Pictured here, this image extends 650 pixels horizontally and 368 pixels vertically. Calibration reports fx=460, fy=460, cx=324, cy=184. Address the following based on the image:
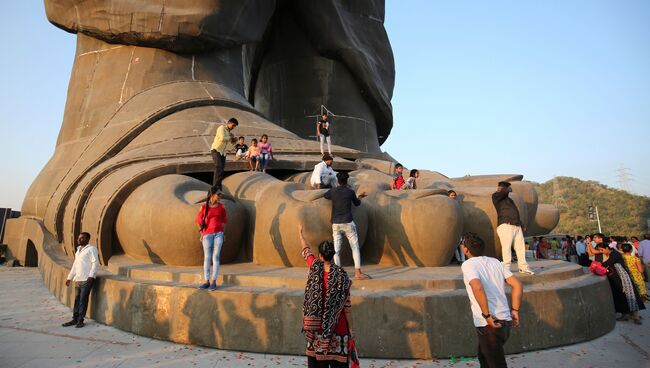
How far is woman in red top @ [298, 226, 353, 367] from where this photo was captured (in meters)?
2.75

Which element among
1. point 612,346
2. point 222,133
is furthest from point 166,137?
point 612,346

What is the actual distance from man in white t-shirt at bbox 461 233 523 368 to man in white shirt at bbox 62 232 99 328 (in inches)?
170

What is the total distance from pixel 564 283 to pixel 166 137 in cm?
688

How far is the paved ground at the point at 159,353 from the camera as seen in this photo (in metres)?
3.85

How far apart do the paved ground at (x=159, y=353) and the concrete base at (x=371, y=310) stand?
0.11 meters

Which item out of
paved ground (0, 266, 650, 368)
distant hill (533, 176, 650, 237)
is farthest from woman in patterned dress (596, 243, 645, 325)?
distant hill (533, 176, 650, 237)

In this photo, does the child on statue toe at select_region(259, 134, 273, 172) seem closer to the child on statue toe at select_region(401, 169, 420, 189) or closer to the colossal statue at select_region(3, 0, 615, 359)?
the colossal statue at select_region(3, 0, 615, 359)

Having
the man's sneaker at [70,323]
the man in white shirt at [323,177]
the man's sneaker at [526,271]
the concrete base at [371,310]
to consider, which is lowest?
the man's sneaker at [70,323]

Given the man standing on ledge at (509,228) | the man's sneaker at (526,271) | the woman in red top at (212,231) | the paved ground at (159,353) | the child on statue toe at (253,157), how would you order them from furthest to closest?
1. the child on statue toe at (253,157)
2. the man standing on ledge at (509,228)
3. the man's sneaker at (526,271)
4. the woman in red top at (212,231)
5. the paved ground at (159,353)

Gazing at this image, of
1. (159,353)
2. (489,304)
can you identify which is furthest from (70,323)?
(489,304)

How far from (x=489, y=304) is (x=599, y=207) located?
5993 cm

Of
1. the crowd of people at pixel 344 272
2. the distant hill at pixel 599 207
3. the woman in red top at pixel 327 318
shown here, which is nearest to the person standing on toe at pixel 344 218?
the crowd of people at pixel 344 272

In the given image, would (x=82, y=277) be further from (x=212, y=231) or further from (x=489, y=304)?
(x=489, y=304)

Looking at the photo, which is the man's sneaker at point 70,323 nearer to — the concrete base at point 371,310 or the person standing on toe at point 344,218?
the concrete base at point 371,310
